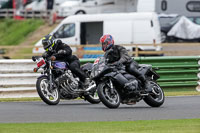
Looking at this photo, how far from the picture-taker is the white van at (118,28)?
2619cm

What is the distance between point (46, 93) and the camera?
12.9 m

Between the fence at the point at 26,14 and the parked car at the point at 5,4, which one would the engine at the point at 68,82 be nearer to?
the fence at the point at 26,14

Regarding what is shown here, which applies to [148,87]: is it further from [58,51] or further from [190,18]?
[190,18]

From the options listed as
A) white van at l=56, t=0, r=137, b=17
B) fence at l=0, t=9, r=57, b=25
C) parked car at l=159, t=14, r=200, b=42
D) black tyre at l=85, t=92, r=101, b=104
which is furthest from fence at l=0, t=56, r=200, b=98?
fence at l=0, t=9, r=57, b=25

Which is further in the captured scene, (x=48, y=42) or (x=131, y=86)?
(x=48, y=42)

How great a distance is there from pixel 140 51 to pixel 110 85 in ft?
41.5

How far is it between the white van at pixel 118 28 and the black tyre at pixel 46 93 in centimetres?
1221

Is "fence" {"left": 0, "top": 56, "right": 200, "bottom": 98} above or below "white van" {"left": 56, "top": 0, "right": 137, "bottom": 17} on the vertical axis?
below

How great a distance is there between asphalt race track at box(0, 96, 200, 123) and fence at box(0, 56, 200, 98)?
2.02m

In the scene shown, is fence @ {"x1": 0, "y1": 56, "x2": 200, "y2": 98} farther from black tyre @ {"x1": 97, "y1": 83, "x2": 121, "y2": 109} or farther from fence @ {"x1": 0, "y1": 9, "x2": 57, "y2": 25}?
fence @ {"x1": 0, "y1": 9, "x2": 57, "y2": 25}

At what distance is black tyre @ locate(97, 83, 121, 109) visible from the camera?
11.4 m

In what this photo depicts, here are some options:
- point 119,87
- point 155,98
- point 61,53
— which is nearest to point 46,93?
point 61,53

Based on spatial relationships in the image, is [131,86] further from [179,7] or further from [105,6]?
[105,6]

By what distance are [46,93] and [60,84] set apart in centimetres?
47
